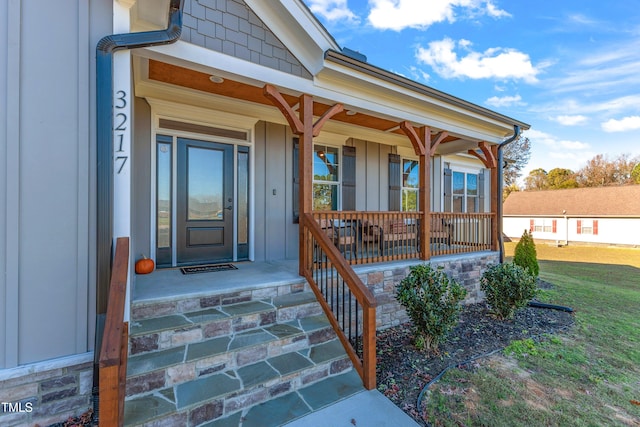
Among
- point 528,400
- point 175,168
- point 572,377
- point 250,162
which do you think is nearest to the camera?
point 528,400

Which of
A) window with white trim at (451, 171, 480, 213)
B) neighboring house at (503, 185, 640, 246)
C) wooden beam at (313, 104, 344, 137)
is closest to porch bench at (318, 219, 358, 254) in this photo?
wooden beam at (313, 104, 344, 137)

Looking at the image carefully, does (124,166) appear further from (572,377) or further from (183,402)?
(572,377)

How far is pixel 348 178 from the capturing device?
239 inches

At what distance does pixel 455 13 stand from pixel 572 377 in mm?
11381

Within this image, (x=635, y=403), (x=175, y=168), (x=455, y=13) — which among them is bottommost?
(x=635, y=403)

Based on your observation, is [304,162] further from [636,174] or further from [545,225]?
[636,174]

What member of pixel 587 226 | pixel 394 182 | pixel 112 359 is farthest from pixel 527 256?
pixel 587 226

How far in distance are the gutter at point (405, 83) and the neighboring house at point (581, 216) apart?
18331 millimetres

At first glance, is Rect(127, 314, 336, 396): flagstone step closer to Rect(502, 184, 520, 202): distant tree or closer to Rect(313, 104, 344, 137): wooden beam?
Rect(313, 104, 344, 137): wooden beam

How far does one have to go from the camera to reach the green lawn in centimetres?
231

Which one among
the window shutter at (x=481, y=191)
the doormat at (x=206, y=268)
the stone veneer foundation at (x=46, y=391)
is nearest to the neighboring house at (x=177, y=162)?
the stone veneer foundation at (x=46, y=391)

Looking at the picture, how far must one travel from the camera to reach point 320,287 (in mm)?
3477

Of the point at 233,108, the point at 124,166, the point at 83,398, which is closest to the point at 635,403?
the point at 83,398

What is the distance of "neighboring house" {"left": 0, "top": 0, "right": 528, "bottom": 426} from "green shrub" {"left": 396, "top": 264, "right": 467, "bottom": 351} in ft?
2.41
